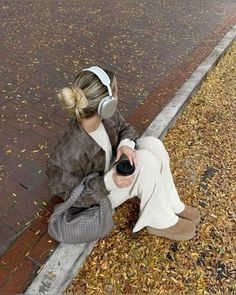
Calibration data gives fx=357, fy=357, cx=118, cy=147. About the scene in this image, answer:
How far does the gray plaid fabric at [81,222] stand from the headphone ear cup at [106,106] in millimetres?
489

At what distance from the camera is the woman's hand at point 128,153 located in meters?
2.50

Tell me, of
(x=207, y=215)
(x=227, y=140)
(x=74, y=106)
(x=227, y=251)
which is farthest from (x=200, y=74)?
(x=74, y=106)

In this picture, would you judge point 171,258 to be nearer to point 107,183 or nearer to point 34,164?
point 107,183

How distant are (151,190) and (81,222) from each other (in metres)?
0.55

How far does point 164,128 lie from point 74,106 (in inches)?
77.7

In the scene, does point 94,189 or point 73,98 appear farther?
point 94,189

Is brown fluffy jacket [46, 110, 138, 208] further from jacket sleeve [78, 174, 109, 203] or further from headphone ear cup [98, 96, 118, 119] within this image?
headphone ear cup [98, 96, 118, 119]

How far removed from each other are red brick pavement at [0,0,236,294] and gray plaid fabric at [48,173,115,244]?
0.79ft

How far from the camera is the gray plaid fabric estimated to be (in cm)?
252

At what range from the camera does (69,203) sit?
2457 mm

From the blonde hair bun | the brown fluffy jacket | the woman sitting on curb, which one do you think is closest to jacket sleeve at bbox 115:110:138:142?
the woman sitting on curb

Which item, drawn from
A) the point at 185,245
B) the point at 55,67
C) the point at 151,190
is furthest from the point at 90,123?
the point at 55,67

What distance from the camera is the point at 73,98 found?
83.7 inches

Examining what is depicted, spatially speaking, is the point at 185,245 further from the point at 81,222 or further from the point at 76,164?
the point at 76,164
